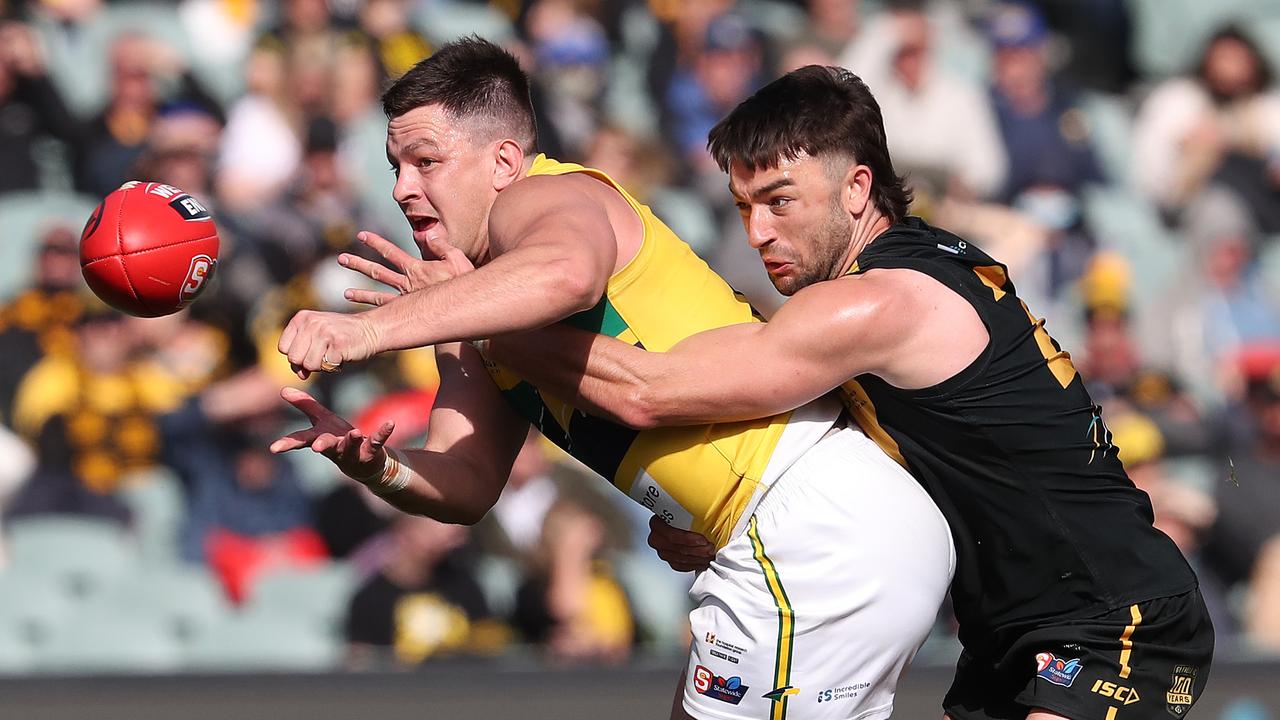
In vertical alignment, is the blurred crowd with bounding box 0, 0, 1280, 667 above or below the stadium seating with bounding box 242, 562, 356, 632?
above

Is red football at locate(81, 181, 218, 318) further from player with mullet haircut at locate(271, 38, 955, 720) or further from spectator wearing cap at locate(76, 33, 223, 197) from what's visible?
spectator wearing cap at locate(76, 33, 223, 197)

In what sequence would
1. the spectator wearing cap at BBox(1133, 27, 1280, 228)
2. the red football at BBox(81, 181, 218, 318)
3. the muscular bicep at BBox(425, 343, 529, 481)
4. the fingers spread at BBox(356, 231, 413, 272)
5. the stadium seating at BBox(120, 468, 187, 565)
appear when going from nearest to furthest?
the fingers spread at BBox(356, 231, 413, 272)
the red football at BBox(81, 181, 218, 318)
the muscular bicep at BBox(425, 343, 529, 481)
the stadium seating at BBox(120, 468, 187, 565)
the spectator wearing cap at BBox(1133, 27, 1280, 228)

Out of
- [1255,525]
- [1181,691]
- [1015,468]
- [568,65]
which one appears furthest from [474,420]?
[568,65]

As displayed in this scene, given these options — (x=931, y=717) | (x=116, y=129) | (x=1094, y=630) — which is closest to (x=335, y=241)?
(x=116, y=129)

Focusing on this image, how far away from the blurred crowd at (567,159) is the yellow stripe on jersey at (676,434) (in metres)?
3.42

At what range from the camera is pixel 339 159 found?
955cm

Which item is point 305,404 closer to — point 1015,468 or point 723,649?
point 723,649

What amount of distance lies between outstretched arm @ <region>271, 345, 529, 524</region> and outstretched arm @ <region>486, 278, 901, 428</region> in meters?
0.70

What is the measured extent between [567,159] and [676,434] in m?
5.79

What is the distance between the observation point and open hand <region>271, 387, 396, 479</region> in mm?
4117

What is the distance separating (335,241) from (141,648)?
2568 millimetres

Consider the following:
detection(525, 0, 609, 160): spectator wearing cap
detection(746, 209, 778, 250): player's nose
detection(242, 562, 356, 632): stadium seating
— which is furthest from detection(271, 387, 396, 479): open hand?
detection(525, 0, 609, 160): spectator wearing cap

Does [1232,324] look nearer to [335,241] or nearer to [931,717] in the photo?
[931,717]

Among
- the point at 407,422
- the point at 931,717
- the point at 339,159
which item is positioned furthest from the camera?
the point at 339,159
